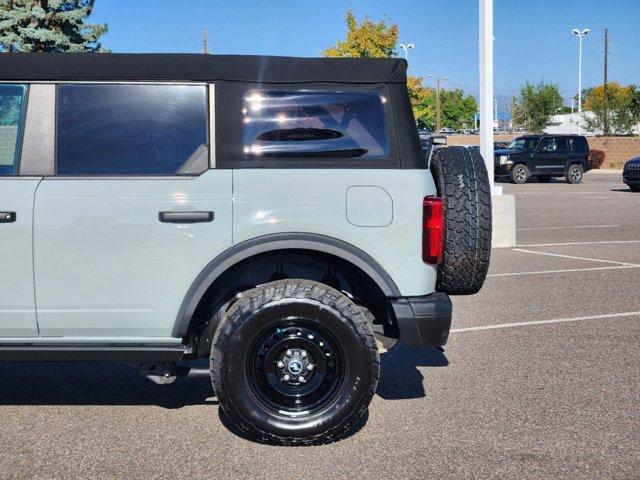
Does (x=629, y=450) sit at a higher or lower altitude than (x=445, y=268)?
lower

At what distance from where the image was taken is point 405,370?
19.6 ft

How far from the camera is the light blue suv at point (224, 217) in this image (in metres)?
4.27

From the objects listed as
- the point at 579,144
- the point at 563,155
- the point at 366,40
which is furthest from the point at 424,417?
the point at 366,40

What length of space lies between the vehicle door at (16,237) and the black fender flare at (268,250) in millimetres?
773

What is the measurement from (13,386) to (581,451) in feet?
11.6

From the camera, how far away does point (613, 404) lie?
5039 millimetres

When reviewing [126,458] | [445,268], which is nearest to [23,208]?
[126,458]

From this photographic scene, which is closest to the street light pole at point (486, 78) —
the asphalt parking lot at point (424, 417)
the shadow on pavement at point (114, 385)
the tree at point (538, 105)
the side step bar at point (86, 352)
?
the asphalt parking lot at point (424, 417)

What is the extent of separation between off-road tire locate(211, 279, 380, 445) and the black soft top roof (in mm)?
1076

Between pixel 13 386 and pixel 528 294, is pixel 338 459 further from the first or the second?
pixel 528 294

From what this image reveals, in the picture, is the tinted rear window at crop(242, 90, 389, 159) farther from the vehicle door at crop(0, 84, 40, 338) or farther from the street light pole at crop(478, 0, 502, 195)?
the street light pole at crop(478, 0, 502, 195)

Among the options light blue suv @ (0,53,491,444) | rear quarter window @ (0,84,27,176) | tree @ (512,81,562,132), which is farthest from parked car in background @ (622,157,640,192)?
tree @ (512,81,562,132)

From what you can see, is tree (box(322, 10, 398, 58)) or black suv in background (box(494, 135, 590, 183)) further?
tree (box(322, 10, 398, 58))

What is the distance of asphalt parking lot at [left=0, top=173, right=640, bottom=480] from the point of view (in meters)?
4.09
